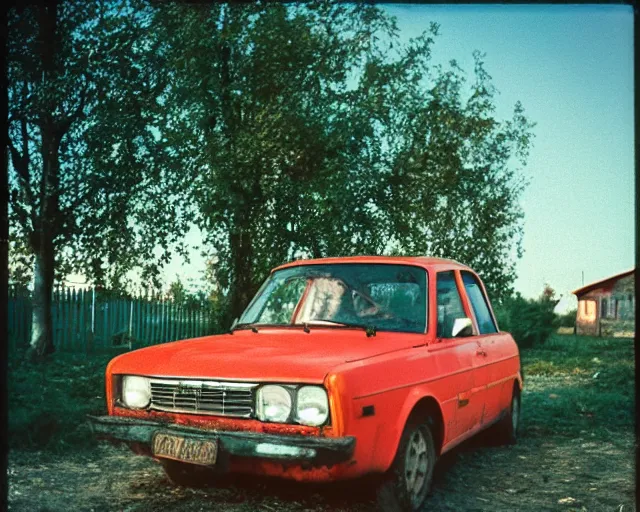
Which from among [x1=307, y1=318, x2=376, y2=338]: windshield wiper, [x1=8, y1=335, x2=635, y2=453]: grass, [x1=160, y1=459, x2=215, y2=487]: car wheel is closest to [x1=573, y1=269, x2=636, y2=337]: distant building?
[x1=8, y1=335, x2=635, y2=453]: grass

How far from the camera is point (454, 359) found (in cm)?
509

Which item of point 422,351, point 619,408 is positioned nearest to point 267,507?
point 422,351

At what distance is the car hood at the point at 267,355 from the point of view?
13.0 ft

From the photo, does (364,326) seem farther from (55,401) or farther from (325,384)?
(55,401)

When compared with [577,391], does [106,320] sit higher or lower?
higher

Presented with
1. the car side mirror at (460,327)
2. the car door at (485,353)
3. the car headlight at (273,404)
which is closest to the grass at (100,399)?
the car door at (485,353)

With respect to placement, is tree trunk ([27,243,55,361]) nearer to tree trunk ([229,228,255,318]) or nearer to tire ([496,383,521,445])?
tree trunk ([229,228,255,318])

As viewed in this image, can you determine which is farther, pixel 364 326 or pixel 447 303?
pixel 447 303

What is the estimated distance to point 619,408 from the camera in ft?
30.8

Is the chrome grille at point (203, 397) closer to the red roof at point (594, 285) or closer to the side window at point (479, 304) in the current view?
the side window at point (479, 304)

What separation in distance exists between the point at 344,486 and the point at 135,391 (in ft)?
5.25

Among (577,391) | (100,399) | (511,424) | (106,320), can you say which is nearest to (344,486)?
(511,424)

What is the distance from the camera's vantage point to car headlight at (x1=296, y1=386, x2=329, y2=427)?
12.5ft

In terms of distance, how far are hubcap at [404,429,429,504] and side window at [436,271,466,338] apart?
0.86 meters
